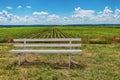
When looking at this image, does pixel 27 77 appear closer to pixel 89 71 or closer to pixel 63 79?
pixel 63 79

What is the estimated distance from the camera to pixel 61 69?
27.3 feet

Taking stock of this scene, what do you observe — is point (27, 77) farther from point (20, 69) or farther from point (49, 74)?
point (20, 69)

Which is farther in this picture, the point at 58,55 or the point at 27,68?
the point at 58,55

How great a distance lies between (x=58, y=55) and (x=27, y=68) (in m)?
3.75

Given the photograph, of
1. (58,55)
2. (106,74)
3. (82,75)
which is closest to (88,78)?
(82,75)

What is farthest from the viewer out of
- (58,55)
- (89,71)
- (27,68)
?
(58,55)

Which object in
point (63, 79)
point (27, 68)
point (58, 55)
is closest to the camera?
point (63, 79)

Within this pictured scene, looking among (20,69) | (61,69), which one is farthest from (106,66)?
(20,69)

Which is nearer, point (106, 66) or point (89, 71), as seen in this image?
point (89, 71)

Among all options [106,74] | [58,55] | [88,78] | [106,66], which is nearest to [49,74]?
[88,78]

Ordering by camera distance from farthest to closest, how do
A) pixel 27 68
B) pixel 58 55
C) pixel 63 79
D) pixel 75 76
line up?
1. pixel 58 55
2. pixel 27 68
3. pixel 75 76
4. pixel 63 79

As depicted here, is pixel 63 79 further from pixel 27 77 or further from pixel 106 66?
pixel 106 66

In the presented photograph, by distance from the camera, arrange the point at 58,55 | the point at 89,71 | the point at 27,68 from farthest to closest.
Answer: the point at 58,55
the point at 27,68
the point at 89,71

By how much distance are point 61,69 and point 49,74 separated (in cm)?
104
